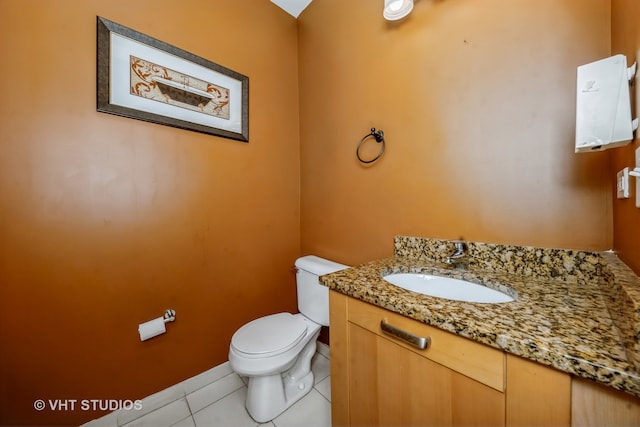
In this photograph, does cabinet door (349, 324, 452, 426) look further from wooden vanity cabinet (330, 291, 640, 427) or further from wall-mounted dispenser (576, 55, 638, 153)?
wall-mounted dispenser (576, 55, 638, 153)

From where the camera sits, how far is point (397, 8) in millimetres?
1106

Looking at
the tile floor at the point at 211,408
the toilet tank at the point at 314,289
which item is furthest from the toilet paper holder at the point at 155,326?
the toilet tank at the point at 314,289

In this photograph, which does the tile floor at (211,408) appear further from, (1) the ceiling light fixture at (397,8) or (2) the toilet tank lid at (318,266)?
(1) the ceiling light fixture at (397,8)

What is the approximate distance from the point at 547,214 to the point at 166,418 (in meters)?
1.95

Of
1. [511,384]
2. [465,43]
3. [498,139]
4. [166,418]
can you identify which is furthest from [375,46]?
[166,418]

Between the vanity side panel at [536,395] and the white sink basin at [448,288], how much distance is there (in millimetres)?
348

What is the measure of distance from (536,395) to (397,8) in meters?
A: 1.49

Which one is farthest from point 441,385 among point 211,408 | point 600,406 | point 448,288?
point 211,408

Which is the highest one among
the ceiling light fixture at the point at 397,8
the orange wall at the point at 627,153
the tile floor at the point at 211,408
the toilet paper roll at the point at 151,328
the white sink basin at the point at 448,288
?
the ceiling light fixture at the point at 397,8

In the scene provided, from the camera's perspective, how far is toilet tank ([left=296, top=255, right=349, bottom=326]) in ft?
4.55

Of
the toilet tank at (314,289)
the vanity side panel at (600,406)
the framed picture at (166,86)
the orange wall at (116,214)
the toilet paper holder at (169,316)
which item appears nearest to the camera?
the vanity side panel at (600,406)

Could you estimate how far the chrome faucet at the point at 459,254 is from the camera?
969 millimetres

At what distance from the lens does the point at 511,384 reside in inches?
18.8

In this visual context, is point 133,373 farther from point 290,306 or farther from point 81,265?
point 290,306
